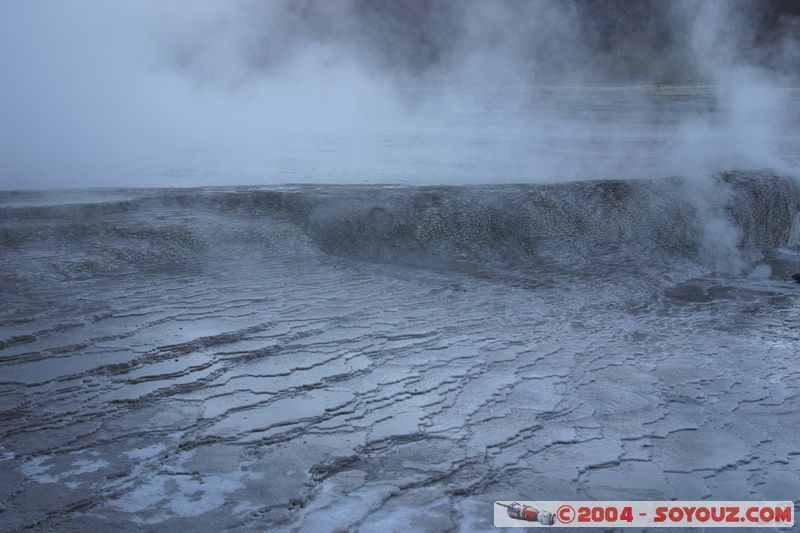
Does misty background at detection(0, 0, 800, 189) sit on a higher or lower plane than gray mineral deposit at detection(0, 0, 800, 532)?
higher

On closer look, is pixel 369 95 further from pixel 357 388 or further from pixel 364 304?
pixel 357 388

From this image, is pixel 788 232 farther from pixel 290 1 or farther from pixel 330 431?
pixel 290 1

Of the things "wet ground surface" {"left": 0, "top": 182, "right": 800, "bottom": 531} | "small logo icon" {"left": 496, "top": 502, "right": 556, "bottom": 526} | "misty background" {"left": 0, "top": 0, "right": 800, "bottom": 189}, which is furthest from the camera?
"misty background" {"left": 0, "top": 0, "right": 800, "bottom": 189}

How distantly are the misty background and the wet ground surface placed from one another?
1763 mm

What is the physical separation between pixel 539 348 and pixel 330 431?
42.2 inches

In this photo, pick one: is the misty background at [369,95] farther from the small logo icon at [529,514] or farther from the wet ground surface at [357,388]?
the small logo icon at [529,514]

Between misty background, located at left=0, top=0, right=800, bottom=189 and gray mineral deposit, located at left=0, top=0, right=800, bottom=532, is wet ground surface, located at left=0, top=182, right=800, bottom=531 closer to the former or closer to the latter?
gray mineral deposit, located at left=0, top=0, right=800, bottom=532

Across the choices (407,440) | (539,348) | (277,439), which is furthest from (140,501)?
(539,348)

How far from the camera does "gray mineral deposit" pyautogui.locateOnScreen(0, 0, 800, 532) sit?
7.00 ft

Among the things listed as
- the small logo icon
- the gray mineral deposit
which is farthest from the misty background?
the small logo icon

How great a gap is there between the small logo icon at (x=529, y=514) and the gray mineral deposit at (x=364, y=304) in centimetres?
6

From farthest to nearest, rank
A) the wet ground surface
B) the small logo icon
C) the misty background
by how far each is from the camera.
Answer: the misty background
the wet ground surface
the small logo icon

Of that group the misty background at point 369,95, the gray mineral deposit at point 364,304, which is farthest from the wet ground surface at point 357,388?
the misty background at point 369,95

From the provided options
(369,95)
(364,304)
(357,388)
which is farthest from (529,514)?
(369,95)
